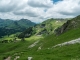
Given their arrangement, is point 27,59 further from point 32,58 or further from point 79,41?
point 79,41

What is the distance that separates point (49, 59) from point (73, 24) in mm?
102246

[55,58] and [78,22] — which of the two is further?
[78,22]

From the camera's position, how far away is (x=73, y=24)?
143875 millimetres

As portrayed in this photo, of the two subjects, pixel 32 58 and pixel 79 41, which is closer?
pixel 32 58

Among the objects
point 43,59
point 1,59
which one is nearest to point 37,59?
point 43,59

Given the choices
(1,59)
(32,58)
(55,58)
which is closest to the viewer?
(55,58)

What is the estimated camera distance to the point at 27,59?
5091cm

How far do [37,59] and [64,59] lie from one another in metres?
8.25

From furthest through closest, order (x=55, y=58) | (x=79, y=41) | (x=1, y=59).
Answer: (x=1, y=59), (x=79, y=41), (x=55, y=58)

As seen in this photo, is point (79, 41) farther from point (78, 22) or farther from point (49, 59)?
point (78, 22)

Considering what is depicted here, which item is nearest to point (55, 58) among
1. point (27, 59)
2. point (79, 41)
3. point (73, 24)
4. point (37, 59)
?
point (37, 59)

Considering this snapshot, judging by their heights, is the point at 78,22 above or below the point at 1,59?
above

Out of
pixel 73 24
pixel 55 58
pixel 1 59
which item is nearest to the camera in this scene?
pixel 55 58

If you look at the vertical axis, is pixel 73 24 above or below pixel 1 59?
above
